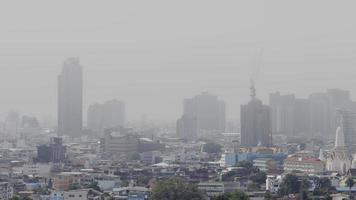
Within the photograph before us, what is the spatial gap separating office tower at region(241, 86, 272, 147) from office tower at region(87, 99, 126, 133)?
2528 centimetres

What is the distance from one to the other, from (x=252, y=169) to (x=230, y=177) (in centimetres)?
369

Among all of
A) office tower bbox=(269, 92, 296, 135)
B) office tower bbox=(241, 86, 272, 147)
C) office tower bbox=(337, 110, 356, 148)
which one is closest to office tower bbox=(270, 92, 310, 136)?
office tower bbox=(269, 92, 296, 135)

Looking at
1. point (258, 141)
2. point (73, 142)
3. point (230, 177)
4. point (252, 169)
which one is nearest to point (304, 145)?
point (258, 141)

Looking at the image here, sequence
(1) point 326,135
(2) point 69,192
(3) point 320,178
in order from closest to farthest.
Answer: (2) point 69,192 < (3) point 320,178 < (1) point 326,135

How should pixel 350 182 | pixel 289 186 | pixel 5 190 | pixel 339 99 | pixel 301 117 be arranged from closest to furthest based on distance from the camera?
pixel 5 190 → pixel 289 186 → pixel 350 182 → pixel 301 117 → pixel 339 99

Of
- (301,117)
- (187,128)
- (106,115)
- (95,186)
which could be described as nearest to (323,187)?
(95,186)

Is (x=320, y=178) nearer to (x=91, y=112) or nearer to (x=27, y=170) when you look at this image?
(x=27, y=170)

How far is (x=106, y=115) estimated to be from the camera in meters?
83.9

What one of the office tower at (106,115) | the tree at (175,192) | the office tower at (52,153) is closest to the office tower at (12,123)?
the office tower at (106,115)

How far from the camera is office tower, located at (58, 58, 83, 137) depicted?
70375 mm

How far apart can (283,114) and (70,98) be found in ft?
44.3

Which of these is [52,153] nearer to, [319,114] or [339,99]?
[319,114]

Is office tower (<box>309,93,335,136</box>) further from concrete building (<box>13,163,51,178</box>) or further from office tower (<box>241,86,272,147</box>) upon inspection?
concrete building (<box>13,163,51,178</box>)

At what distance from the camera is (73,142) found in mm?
62750
